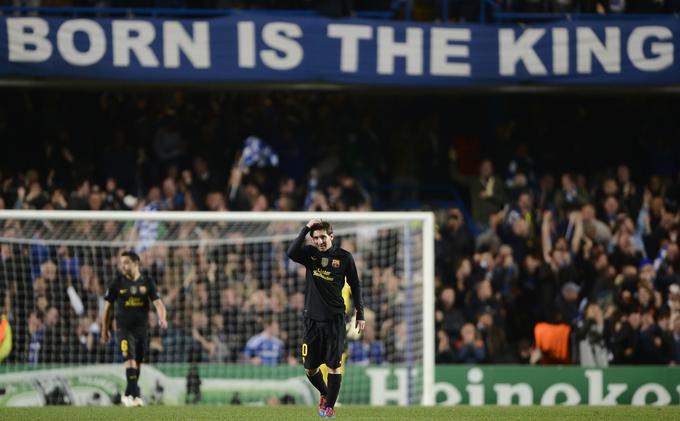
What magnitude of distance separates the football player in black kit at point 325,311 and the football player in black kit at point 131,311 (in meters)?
3.38

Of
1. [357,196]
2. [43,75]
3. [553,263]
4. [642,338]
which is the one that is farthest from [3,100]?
[642,338]

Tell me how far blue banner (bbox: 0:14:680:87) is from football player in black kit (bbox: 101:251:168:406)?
189 inches

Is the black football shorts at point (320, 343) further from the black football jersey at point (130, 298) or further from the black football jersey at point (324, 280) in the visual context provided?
the black football jersey at point (130, 298)

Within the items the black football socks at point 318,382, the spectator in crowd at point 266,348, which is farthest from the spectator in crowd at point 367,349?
the black football socks at point 318,382

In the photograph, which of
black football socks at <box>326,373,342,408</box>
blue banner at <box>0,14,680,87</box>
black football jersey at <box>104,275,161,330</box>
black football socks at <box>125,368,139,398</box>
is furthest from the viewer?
blue banner at <box>0,14,680,87</box>

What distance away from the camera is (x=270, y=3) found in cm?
2003

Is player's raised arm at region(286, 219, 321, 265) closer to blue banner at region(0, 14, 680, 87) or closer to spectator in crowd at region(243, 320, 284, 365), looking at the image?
spectator in crowd at region(243, 320, 284, 365)

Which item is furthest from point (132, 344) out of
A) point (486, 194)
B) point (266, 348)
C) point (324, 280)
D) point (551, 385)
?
point (486, 194)

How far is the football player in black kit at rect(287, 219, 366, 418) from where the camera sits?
11219 millimetres

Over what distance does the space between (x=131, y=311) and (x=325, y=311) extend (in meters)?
3.86

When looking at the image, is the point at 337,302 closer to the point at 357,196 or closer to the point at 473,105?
the point at 357,196

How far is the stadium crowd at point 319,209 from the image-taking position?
687 inches

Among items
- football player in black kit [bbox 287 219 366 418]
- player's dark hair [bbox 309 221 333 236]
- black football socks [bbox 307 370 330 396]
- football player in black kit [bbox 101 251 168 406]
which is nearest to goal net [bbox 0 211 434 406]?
football player in black kit [bbox 101 251 168 406]

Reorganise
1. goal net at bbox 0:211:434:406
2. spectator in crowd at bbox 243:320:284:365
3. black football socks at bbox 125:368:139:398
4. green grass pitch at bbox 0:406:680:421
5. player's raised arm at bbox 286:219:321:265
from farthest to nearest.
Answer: spectator in crowd at bbox 243:320:284:365 < goal net at bbox 0:211:434:406 < black football socks at bbox 125:368:139:398 < green grass pitch at bbox 0:406:680:421 < player's raised arm at bbox 286:219:321:265
